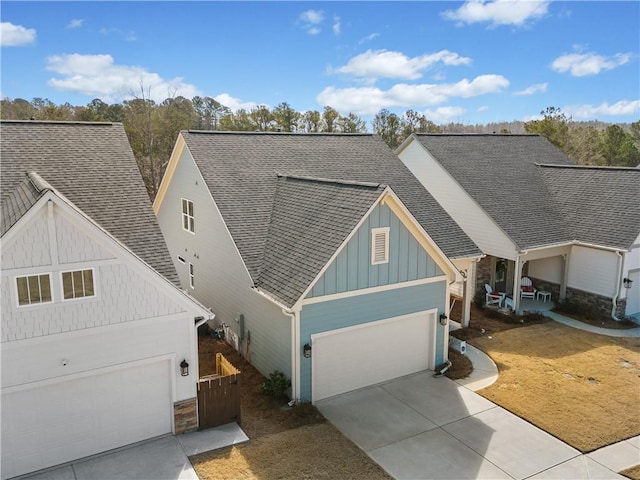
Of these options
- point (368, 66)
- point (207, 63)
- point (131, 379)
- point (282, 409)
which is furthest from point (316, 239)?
point (207, 63)

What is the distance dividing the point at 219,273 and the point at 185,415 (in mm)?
6299

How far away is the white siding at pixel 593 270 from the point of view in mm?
19328

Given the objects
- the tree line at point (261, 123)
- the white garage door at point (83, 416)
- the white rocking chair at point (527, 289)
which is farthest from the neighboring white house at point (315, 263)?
the tree line at point (261, 123)

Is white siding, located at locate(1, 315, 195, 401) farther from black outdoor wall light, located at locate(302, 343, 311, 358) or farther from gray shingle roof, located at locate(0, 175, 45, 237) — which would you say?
black outdoor wall light, located at locate(302, 343, 311, 358)

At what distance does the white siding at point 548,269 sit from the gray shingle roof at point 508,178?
4.33 feet

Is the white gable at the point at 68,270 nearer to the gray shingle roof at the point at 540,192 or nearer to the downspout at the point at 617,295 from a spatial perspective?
the gray shingle roof at the point at 540,192

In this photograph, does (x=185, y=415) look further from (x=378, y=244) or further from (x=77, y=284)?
(x=378, y=244)

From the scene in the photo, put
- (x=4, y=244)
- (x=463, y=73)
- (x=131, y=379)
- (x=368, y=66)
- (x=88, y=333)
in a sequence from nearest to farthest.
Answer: (x=4, y=244)
(x=88, y=333)
(x=131, y=379)
(x=368, y=66)
(x=463, y=73)

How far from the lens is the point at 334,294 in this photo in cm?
1242

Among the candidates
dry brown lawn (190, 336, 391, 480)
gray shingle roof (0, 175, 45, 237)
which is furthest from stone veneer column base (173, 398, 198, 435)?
gray shingle roof (0, 175, 45, 237)

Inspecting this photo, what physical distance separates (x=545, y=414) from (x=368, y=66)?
821 inches

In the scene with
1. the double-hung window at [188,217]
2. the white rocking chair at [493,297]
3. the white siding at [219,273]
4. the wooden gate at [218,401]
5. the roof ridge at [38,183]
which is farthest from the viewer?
the white rocking chair at [493,297]

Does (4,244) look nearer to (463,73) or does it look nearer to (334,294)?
(334,294)

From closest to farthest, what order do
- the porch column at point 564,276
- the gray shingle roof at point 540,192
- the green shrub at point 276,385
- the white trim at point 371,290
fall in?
the white trim at point 371,290, the green shrub at point 276,385, the gray shingle roof at point 540,192, the porch column at point 564,276
